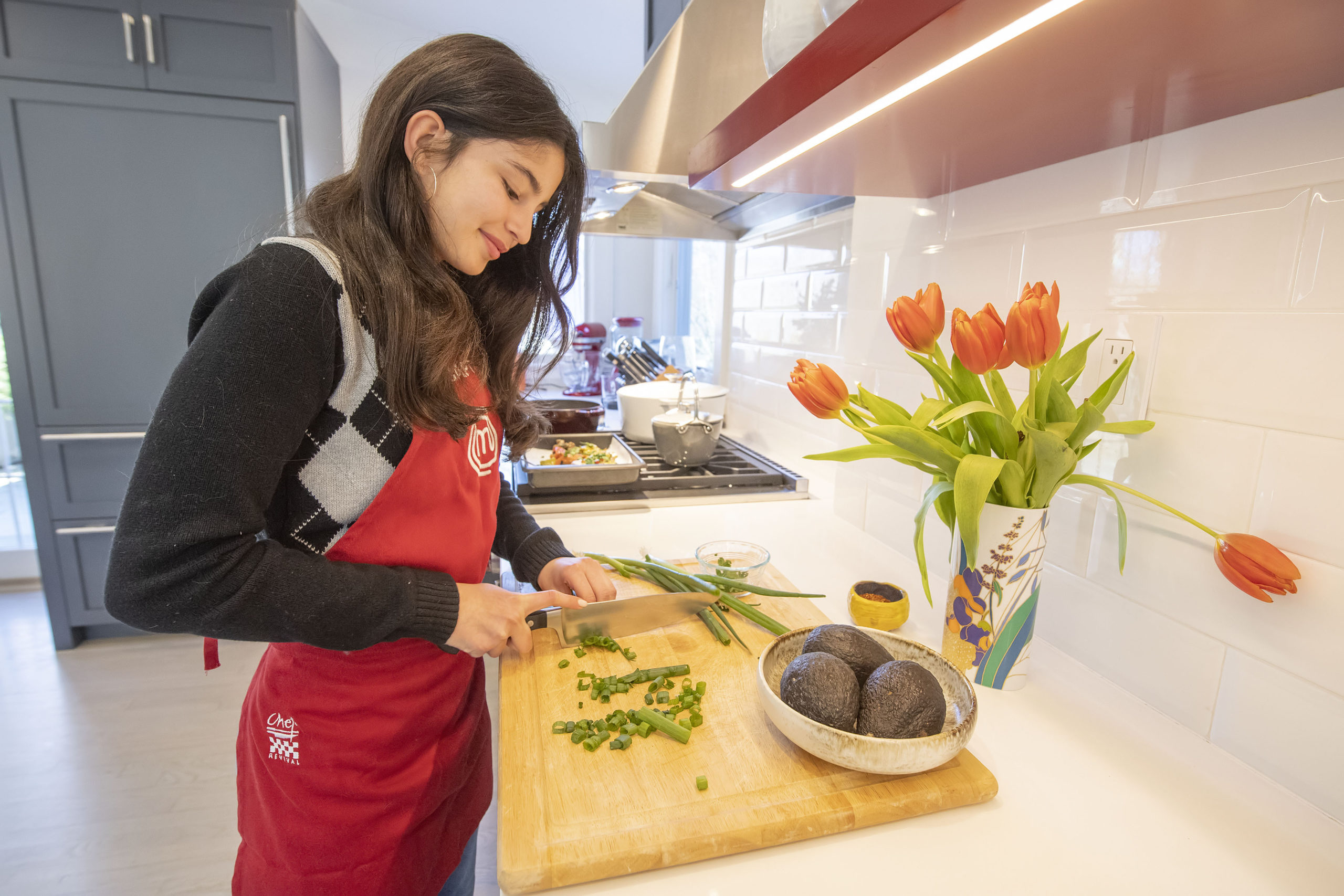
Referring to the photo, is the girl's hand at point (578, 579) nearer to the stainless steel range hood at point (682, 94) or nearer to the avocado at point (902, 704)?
the avocado at point (902, 704)

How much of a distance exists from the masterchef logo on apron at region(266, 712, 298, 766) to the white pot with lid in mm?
1241

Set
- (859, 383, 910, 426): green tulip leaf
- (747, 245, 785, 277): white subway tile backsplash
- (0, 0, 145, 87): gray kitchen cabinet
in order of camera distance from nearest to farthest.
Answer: (859, 383, 910, 426): green tulip leaf
(747, 245, 785, 277): white subway tile backsplash
(0, 0, 145, 87): gray kitchen cabinet

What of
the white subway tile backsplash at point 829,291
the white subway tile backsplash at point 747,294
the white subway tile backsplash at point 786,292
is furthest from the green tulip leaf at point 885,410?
the white subway tile backsplash at point 747,294

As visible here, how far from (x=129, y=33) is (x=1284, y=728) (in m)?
3.14

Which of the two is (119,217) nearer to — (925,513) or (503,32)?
(503,32)

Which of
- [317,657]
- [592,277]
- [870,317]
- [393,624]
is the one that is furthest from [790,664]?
[592,277]

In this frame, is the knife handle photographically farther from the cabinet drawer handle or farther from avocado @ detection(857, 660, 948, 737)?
the cabinet drawer handle

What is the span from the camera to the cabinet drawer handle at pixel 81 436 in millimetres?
2264

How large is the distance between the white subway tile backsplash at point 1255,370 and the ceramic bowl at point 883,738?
1.29 ft

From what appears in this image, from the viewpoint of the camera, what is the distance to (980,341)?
0.63 meters

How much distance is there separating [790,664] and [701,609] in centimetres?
27

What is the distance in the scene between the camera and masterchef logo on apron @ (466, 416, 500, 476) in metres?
0.83

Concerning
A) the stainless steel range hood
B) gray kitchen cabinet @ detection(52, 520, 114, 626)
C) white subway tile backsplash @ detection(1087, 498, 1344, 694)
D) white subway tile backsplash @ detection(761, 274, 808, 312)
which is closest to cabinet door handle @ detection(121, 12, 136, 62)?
gray kitchen cabinet @ detection(52, 520, 114, 626)

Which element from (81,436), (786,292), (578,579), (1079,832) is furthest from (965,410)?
(81,436)
